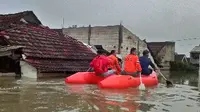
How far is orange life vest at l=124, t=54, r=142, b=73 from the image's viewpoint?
45.2ft

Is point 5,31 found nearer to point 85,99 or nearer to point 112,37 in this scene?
point 85,99

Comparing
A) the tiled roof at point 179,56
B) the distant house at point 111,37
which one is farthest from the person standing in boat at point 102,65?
the tiled roof at point 179,56

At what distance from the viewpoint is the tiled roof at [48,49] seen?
18.3m

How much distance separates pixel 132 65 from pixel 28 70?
648 centimetres

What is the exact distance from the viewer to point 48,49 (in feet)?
66.4

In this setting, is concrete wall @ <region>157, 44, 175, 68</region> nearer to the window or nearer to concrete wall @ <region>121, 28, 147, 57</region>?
the window

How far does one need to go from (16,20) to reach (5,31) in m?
4.76

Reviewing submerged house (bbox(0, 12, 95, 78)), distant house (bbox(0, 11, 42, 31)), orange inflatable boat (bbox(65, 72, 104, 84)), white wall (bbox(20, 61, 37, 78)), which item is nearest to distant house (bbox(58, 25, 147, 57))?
distant house (bbox(0, 11, 42, 31))

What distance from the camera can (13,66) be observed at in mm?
19094

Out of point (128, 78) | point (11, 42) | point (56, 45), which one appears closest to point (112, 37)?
point (56, 45)

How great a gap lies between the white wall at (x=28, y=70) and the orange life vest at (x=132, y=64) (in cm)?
581

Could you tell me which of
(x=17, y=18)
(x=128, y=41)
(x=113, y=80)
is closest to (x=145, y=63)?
(x=113, y=80)

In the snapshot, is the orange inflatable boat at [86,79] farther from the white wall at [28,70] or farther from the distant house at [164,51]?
the distant house at [164,51]

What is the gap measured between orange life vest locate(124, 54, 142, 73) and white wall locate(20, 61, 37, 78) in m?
5.81
